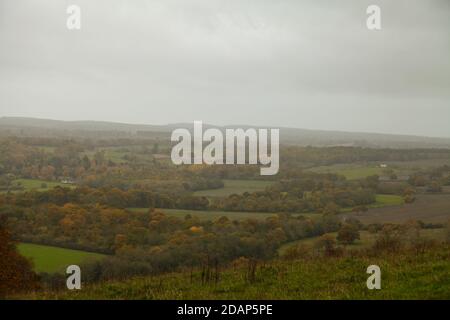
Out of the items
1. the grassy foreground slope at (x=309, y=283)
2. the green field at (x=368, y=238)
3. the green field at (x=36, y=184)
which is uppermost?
the grassy foreground slope at (x=309, y=283)

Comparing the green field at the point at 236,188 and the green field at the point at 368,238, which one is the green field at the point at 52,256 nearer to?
the green field at the point at 368,238

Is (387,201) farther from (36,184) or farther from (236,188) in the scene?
(36,184)

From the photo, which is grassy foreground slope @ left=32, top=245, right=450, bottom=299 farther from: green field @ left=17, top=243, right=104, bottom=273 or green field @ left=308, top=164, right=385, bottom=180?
green field @ left=308, top=164, right=385, bottom=180

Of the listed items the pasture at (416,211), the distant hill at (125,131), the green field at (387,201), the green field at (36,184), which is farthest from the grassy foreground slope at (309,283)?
the distant hill at (125,131)

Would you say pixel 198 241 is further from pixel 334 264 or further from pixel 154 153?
pixel 154 153

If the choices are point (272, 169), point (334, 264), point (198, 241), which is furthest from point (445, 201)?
point (334, 264)

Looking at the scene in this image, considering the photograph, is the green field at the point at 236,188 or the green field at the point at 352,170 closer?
the green field at the point at 236,188

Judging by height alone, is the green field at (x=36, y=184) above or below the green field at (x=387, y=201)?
above
